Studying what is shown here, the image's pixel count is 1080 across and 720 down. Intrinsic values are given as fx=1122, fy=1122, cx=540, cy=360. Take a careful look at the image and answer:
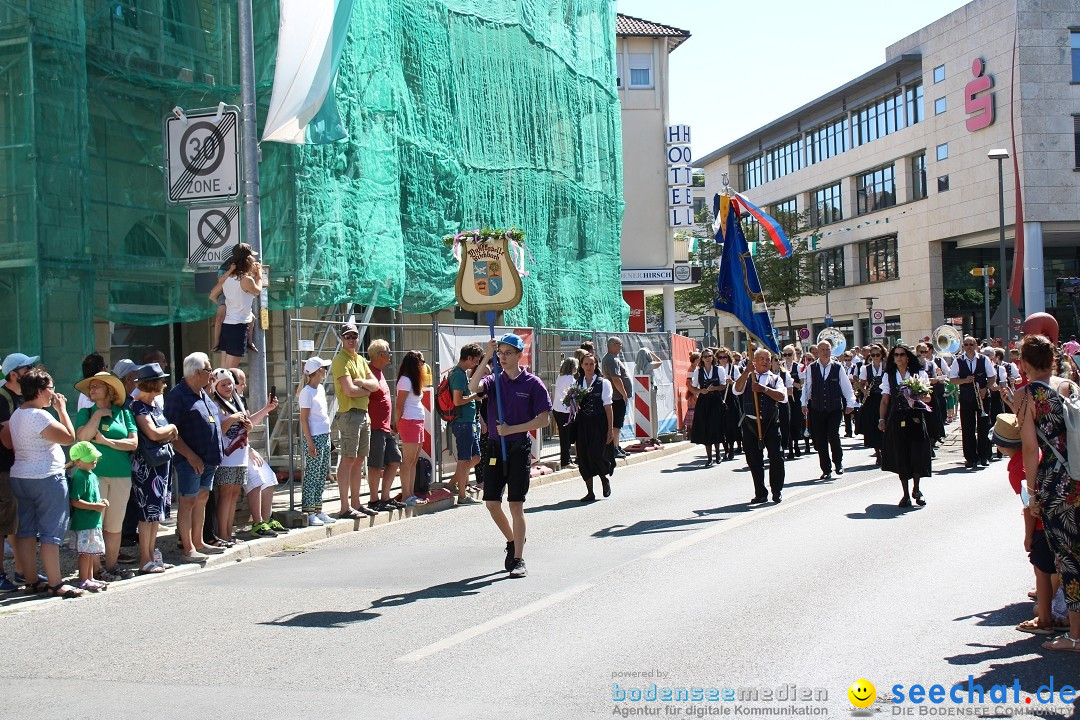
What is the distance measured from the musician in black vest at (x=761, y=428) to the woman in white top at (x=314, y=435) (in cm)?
490

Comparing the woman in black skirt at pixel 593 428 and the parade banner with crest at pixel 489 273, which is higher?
the parade banner with crest at pixel 489 273

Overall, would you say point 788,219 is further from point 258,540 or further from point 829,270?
point 258,540

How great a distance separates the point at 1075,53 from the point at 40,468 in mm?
51393

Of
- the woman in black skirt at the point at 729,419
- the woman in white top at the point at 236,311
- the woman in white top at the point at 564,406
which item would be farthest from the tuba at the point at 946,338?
the woman in white top at the point at 236,311

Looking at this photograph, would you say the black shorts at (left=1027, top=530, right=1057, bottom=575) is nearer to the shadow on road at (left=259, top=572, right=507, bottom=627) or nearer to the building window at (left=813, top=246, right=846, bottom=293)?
the shadow on road at (left=259, top=572, right=507, bottom=627)

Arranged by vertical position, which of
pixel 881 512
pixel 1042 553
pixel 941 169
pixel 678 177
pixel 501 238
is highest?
pixel 941 169

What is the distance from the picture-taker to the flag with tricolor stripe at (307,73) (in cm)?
1354

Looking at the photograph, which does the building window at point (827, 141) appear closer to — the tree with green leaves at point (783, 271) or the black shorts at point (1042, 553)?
the tree with green leaves at point (783, 271)

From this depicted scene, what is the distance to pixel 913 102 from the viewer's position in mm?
58031

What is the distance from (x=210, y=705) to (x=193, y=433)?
15.4ft

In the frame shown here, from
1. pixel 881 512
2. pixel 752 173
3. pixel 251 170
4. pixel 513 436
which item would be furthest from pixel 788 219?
pixel 513 436

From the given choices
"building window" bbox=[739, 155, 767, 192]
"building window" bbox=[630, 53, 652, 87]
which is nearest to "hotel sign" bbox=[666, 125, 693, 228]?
"building window" bbox=[630, 53, 652, 87]

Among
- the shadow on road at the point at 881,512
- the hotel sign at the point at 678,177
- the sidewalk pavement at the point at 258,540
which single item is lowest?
the shadow on road at the point at 881,512

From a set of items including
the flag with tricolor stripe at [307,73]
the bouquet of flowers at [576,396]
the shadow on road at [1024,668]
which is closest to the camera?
the shadow on road at [1024,668]
